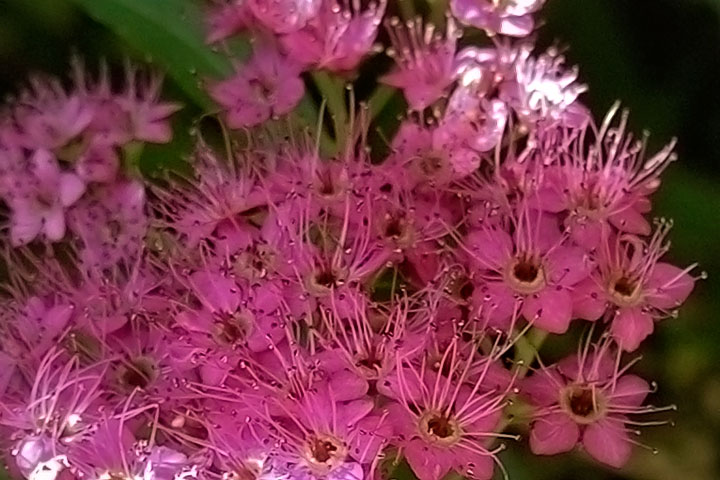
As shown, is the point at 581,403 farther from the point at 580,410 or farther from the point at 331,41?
the point at 331,41

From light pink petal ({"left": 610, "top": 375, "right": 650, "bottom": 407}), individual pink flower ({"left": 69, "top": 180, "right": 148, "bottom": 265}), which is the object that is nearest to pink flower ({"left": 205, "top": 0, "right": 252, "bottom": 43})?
individual pink flower ({"left": 69, "top": 180, "right": 148, "bottom": 265})

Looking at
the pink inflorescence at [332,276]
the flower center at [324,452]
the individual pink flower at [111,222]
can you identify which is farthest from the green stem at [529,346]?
the individual pink flower at [111,222]

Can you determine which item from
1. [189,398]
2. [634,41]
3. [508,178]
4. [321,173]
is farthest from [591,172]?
[634,41]

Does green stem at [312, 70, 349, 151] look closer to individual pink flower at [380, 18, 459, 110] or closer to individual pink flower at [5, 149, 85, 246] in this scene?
individual pink flower at [380, 18, 459, 110]

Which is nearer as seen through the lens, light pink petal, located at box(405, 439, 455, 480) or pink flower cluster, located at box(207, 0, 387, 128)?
light pink petal, located at box(405, 439, 455, 480)

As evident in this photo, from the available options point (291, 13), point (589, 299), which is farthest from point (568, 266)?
point (291, 13)

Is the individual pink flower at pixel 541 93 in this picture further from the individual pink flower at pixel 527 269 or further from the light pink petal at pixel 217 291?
the light pink petal at pixel 217 291

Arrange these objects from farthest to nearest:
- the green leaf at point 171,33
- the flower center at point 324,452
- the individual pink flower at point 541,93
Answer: the green leaf at point 171,33, the individual pink flower at point 541,93, the flower center at point 324,452

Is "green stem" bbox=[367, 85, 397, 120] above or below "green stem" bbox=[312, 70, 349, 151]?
below
